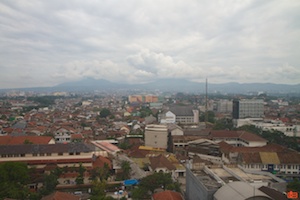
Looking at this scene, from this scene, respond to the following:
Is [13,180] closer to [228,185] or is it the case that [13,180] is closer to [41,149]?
[41,149]

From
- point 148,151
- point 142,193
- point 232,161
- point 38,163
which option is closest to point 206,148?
point 232,161

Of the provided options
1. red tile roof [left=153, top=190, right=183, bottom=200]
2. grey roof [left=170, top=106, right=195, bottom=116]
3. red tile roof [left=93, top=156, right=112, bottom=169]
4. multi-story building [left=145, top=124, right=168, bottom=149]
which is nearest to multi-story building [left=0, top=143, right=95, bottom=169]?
red tile roof [left=93, top=156, right=112, bottom=169]

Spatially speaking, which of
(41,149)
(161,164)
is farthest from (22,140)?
(161,164)

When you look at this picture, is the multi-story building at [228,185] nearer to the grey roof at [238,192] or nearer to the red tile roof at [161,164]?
the grey roof at [238,192]

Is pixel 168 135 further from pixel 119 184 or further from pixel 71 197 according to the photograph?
pixel 71 197

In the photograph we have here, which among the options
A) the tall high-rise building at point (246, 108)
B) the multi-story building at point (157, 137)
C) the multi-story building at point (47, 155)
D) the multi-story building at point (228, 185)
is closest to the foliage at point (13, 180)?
the multi-story building at point (47, 155)

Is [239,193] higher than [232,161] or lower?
higher

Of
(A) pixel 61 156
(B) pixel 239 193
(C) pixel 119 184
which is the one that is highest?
(B) pixel 239 193

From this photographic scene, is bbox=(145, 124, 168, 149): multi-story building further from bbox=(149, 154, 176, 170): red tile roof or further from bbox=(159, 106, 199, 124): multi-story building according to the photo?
bbox=(159, 106, 199, 124): multi-story building
